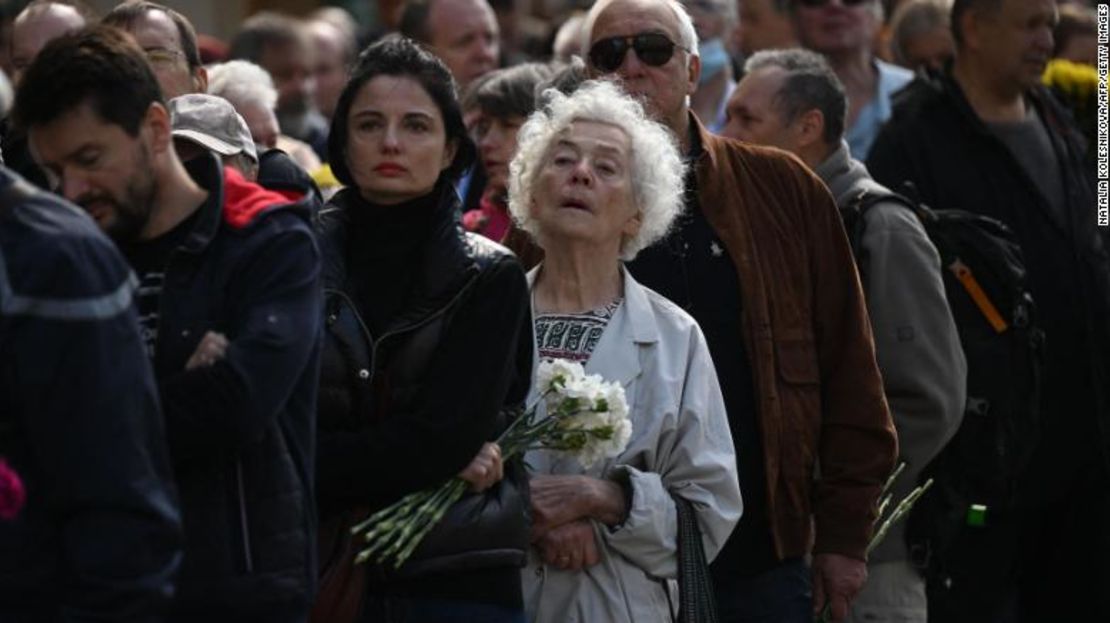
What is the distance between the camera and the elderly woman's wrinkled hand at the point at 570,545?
5.95 m

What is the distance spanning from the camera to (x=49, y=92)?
15.0ft

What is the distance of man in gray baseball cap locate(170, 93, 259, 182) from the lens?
230 inches

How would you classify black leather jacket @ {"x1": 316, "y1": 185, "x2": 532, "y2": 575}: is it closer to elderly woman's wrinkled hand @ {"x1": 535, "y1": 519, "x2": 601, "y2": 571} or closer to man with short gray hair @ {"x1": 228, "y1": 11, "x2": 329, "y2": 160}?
elderly woman's wrinkled hand @ {"x1": 535, "y1": 519, "x2": 601, "y2": 571}

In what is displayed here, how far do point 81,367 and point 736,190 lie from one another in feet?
9.34

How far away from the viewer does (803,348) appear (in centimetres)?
660

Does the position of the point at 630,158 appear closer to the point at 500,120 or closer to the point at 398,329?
the point at 398,329

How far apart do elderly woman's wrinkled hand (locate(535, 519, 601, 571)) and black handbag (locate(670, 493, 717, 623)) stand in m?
0.24

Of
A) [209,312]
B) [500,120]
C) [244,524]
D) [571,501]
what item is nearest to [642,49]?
[500,120]

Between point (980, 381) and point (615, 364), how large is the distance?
1989mm

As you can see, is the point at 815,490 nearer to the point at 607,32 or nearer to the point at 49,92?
the point at 607,32

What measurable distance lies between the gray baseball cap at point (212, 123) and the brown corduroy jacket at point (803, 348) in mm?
1363

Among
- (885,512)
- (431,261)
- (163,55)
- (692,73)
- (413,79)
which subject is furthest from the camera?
(885,512)

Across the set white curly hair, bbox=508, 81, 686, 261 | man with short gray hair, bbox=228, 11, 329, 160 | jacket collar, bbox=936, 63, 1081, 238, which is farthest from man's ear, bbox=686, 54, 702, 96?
man with short gray hair, bbox=228, 11, 329, 160

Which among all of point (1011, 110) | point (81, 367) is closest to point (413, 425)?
point (81, 367)
